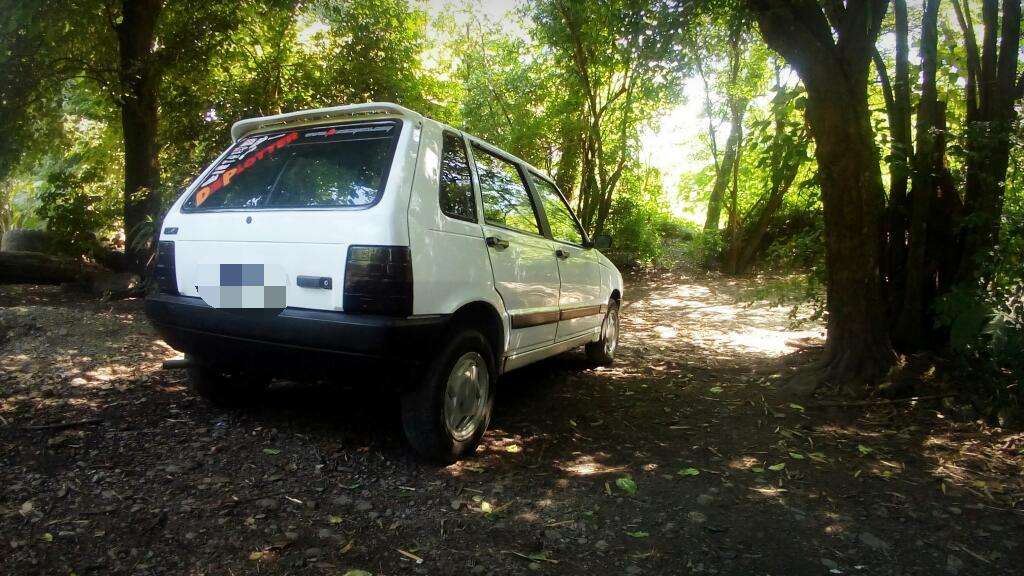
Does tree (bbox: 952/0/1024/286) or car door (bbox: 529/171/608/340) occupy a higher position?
tree (bbox: 952/0/1024/286)

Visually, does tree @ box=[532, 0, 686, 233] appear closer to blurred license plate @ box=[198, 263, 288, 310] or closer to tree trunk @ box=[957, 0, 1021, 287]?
tree trunk @ box=[957, 0, 1021, 287]

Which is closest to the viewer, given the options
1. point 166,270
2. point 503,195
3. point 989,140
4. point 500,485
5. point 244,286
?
point 244,286

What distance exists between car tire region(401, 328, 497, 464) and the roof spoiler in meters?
1.19

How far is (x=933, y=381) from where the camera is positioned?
4.58 meters

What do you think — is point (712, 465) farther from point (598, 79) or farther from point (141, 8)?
point (598, 79)

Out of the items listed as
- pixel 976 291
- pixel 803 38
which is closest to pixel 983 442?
pixel 976 291

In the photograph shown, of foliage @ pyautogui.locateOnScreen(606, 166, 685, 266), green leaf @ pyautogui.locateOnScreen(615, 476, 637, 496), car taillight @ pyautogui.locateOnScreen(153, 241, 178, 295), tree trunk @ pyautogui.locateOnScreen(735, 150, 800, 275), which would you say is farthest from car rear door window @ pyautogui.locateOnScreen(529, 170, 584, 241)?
tree trunk @ pyautogui.locateOnScreen(735, 150, 800, 275)

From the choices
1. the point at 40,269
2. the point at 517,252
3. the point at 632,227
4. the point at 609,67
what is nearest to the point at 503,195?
the point at 517,252

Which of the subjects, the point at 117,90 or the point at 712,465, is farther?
the point at 117,90

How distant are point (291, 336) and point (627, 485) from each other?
184 centimetres

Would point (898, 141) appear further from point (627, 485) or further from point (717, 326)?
point (717, 326)

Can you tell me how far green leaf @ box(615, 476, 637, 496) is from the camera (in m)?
2.98

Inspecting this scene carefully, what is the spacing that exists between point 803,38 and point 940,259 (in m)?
2.21

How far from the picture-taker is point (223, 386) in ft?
11.9
